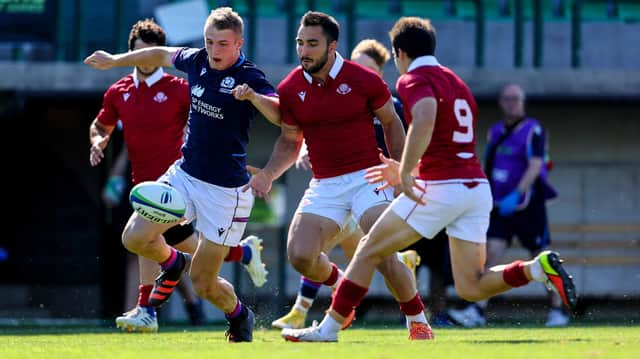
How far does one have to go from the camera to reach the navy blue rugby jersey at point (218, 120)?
31.5 feet

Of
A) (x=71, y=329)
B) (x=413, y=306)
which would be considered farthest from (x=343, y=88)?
(x=71, y=329)

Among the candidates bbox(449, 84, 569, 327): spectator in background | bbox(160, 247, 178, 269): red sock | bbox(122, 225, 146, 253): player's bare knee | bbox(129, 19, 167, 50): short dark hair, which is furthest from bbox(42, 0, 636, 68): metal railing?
bbox(122, 225, 146, 253): player's bare knee

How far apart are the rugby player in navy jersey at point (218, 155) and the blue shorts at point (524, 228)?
17.4 ft

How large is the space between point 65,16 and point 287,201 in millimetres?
3403

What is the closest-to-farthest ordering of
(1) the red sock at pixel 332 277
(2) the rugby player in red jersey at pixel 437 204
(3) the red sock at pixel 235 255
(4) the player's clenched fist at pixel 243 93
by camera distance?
(2) the rugby player in red jersey at pixel 437 204 < (4) the player's clenched fist at pixel 243 93 < (1) the red sock at pixel 332 277 < (3) the red sock at pixel 235 255

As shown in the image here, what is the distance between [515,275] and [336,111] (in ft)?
5.30

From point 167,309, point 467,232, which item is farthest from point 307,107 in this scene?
point 167,309

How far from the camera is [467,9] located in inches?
701

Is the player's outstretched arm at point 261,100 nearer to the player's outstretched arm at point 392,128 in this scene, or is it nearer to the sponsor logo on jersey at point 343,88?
the sponsor logo on jersey at point 343,88

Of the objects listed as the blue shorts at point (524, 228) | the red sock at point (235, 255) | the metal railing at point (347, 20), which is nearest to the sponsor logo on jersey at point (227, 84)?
the red sock at point (235, 255)

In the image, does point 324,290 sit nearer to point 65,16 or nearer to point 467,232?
point 65,16

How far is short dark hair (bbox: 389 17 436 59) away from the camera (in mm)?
8773

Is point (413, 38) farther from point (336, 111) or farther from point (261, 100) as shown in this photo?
point (261, 100)

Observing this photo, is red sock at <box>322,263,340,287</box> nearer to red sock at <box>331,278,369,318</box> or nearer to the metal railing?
red sock at <box>331,278,369,318</box>
